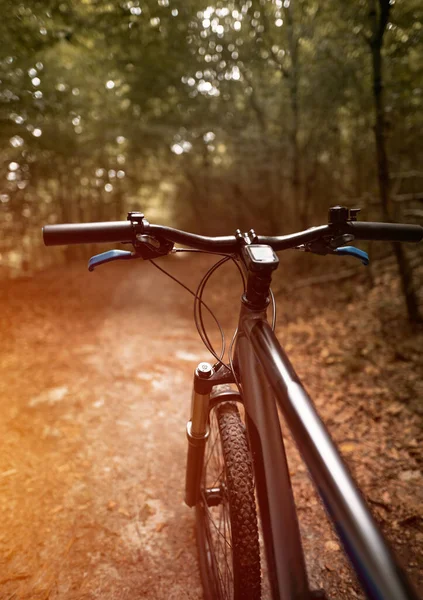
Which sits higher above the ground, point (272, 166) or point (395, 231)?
point (272, 166)

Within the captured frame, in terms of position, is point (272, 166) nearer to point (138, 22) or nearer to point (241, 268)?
point (138, 22)

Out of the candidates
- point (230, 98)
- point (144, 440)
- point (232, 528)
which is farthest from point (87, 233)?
point (230, 98)

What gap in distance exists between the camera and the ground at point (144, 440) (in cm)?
237

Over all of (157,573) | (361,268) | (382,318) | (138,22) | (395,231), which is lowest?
(157,573)

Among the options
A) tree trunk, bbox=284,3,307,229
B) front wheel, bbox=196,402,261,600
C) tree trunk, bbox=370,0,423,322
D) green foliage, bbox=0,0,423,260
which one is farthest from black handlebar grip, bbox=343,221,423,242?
tree trunk, bbox=284,3,307,229

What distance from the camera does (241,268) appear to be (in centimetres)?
173

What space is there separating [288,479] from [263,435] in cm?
16

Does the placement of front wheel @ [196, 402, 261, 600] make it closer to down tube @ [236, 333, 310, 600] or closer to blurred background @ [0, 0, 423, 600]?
down tube @ [236, 333, 310, 600]

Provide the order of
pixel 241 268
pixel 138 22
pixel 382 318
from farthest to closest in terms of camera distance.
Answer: pixel 138 22 < pixel 382 318 < pixel 241 268

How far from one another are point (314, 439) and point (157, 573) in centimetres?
207

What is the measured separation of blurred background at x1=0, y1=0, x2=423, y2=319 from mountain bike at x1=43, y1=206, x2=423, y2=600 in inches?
161

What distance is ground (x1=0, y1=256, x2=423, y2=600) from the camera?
2.37 m

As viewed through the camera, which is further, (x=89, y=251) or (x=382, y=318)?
(x=89, y=251)

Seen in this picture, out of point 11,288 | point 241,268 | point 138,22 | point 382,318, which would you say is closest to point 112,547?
point 241,268
